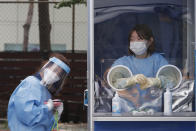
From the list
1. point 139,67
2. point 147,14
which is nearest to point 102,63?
point 139,67

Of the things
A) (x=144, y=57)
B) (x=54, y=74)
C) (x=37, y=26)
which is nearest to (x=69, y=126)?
(x=37, y=26)

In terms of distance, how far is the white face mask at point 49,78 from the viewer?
4098 millimetres

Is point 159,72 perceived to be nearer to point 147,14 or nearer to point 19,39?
point 147,14

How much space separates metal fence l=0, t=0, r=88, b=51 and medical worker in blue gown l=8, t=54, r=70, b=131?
15.1 ft

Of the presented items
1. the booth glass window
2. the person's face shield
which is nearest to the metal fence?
the booth glass window

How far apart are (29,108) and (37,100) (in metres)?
0.12

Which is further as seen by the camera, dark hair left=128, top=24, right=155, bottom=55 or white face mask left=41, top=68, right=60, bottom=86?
dark hair left=128, top=24, right=155, bottom=55

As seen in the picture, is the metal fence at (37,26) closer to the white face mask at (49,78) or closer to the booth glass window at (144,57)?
the booth glass window at (144,57)

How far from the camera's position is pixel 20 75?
29.0 ft

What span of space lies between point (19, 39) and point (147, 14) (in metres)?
4.77

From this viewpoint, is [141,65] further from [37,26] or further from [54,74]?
[37,26]

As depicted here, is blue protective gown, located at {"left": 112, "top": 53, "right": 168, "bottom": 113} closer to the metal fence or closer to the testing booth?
the testing booth

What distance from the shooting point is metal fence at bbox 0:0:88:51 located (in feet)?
29.0

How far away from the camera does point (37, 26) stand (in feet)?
29.1
